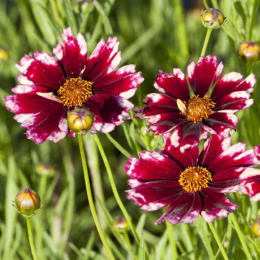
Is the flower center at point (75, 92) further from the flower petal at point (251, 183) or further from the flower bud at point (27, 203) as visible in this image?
the flower petal at point (251, 183)

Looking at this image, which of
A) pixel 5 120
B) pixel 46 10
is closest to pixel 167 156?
pixel 46 10

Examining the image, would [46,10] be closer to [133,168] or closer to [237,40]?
[237,40]

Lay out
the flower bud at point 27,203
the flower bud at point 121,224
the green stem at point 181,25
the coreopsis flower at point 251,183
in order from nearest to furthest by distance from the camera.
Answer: the coreopsis flower at point 251,183
the flower bud at point 27,203
the flower bud at point 121,224
the green stem at point 181,25

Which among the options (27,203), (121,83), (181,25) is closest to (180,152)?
(121,83)

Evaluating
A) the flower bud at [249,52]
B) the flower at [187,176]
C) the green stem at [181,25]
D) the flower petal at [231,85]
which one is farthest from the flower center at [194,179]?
the green stem at [181,25]

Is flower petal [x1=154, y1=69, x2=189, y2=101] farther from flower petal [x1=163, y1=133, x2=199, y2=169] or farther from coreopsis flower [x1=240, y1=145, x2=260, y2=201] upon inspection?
coreopsis flower [x1=240, y1=145, x2=260, y2=201]

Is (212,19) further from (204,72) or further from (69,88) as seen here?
(69,88)

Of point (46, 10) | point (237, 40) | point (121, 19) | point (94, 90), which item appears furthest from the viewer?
point (121, 19)
